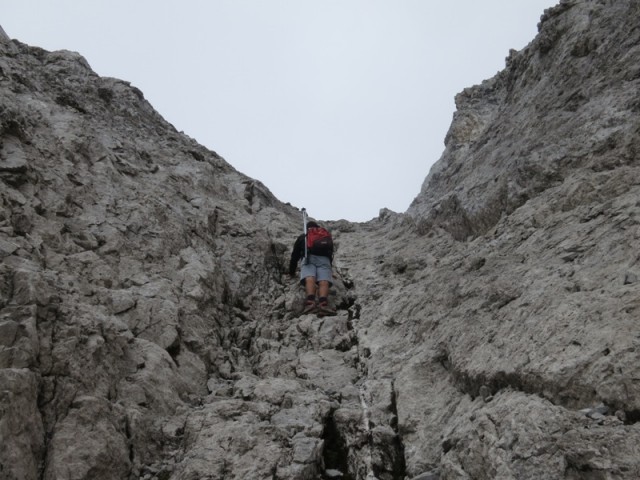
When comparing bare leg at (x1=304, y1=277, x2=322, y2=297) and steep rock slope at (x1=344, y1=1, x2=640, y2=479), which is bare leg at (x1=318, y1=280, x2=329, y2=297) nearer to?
bare leg at (x1=304, y1=277, x2=322, y2=297)

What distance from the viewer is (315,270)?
1262cm

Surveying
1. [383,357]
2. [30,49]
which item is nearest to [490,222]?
[383,357]

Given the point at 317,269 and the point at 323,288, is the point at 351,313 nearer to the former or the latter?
the point at 323,288

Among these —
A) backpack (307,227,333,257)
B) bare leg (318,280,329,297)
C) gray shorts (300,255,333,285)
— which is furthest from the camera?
backpack (307,227,333,257)

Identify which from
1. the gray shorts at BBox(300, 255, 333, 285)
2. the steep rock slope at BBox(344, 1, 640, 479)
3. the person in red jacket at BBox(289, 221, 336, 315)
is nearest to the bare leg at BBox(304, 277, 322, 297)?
the person in red jacket at BBox(289, 221, 336, 315)

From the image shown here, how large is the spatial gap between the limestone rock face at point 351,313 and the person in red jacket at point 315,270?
430 mm

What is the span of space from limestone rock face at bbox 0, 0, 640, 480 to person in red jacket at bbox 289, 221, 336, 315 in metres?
0.43

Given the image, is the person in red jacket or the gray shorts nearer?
the person in red jacket

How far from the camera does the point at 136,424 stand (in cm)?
684

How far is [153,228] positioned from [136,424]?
5.99 meters

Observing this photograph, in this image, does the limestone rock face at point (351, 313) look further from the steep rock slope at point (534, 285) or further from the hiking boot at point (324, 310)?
the hiking boot at point (324, 310)

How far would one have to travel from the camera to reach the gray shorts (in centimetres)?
1250

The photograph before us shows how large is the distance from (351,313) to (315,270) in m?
1.50

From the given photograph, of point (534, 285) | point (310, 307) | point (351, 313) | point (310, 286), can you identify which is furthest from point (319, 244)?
point (534, 285)
